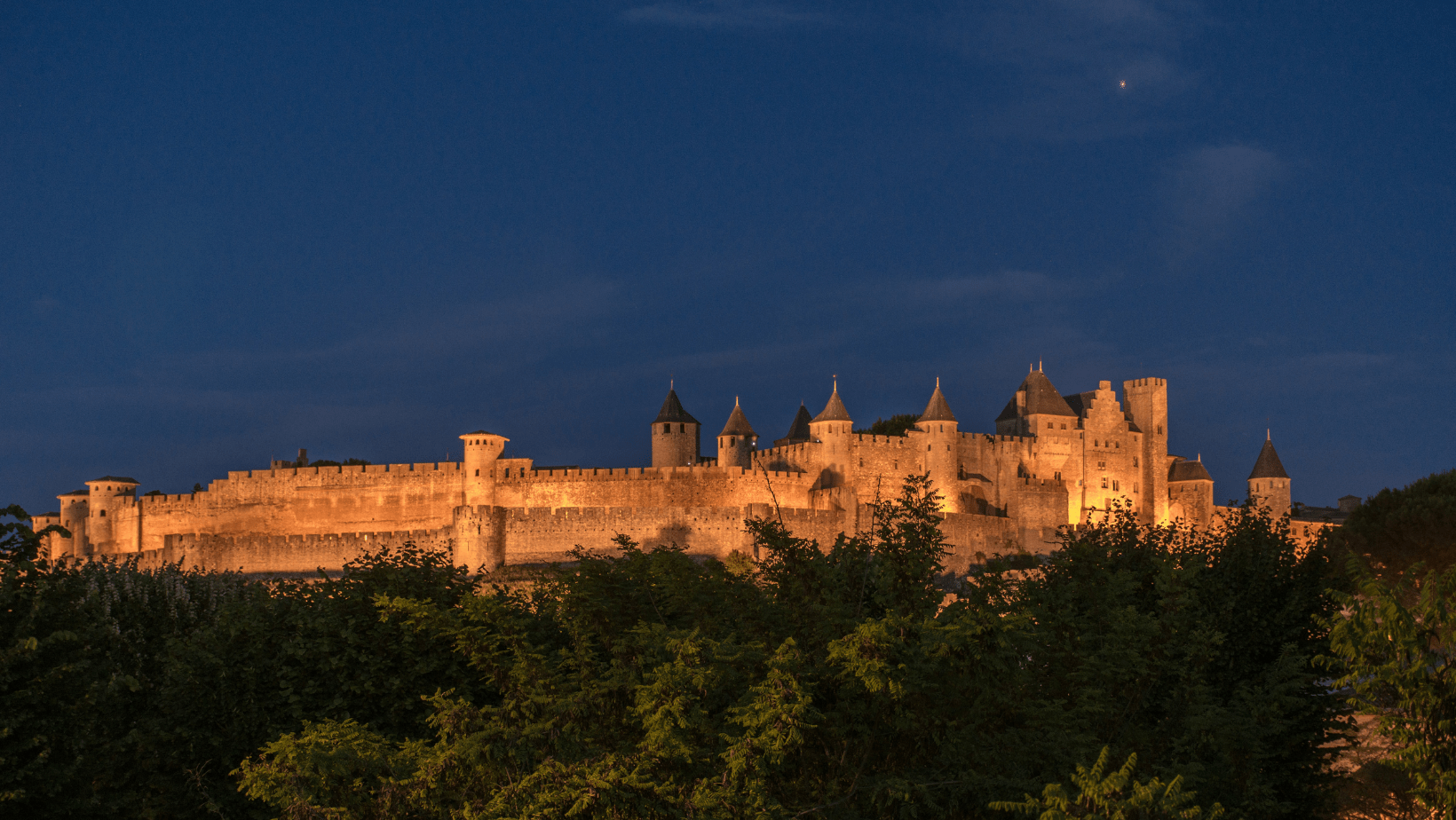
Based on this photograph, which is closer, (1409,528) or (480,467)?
(1409,528)

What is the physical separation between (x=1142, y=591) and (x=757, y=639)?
32.1 feet

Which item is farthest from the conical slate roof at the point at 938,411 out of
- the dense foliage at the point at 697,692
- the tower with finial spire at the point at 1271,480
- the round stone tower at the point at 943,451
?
the dense foliage at the point at 697,692

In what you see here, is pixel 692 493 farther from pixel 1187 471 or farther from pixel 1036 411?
pixel 1187 471

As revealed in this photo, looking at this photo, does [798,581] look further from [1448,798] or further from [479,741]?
[1448,798]

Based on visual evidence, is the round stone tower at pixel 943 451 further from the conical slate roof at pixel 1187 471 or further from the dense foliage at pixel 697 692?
the dense foliage at pixel 697 692

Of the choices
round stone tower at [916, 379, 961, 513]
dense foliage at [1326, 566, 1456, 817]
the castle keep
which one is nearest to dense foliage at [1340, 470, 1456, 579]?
the castle keep

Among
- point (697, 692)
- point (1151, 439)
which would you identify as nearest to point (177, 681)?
A: point (697, 692)

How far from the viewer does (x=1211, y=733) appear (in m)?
A: 15.3

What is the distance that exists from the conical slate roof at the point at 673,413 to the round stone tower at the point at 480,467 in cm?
870

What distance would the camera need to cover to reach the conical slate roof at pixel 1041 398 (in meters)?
67.7

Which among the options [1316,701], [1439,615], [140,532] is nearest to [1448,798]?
[1439,615]

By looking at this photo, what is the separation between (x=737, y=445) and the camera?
62906mm

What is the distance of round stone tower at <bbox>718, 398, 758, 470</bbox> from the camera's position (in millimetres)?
62406

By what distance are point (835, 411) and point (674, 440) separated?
8617mm
